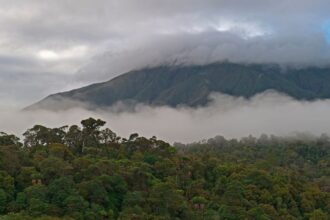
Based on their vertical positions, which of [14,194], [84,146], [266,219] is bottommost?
[266,219]

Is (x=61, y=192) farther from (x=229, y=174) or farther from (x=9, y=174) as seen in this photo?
(x=229, y=174)

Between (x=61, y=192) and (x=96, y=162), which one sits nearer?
(x=61, y=192)

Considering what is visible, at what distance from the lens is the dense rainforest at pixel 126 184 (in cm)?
5000

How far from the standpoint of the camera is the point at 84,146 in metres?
74.4

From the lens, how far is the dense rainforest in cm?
5000

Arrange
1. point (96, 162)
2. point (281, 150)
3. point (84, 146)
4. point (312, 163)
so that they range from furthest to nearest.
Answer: point (281, 150)
point (312, 163)
point (84, 146)
point (96, 162)

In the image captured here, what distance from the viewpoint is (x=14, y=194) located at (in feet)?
168

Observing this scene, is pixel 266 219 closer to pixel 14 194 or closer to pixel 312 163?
pixel 14 194

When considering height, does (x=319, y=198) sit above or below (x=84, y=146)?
below

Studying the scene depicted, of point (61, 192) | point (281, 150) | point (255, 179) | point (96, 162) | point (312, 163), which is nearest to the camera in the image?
point (61, 192)

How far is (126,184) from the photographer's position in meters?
57.6

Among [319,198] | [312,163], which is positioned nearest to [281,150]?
[312,163]

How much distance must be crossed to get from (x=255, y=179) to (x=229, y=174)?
13.7 ft

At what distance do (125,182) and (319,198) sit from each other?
28.3m
